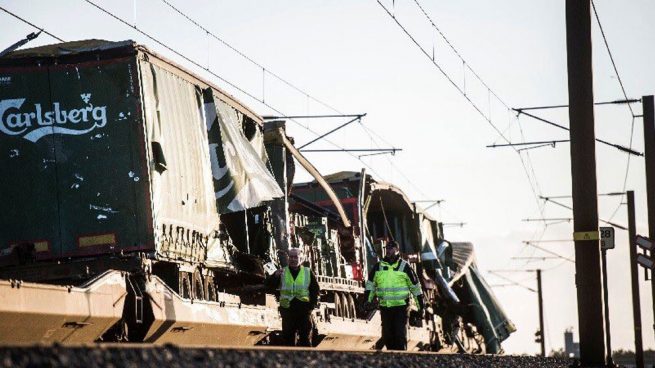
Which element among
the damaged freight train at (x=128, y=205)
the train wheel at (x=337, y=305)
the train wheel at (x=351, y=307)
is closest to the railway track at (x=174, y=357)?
the damaged freight train at (x=128, y=205)

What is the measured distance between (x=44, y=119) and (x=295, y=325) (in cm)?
407

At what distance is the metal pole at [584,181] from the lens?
17531 mm

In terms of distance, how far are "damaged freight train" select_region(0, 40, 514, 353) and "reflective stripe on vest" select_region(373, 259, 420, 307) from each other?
2.04m

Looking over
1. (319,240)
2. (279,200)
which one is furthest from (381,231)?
(279,200)

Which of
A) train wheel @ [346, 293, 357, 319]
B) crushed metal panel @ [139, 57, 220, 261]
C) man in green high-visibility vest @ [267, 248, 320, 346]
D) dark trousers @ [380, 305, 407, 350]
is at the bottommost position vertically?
train wheel @ [346, 293, 357, 319]

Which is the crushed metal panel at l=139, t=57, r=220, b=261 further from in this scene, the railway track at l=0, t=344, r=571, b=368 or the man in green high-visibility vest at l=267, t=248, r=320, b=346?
the railway track at l=0, t=344, r=571, b=368

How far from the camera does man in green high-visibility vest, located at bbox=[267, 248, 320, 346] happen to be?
1617 centimetres

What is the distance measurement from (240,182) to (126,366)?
11.2 metres

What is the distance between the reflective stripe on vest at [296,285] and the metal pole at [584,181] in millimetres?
4014

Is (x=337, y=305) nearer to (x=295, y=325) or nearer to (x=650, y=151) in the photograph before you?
(x=295, y=325)

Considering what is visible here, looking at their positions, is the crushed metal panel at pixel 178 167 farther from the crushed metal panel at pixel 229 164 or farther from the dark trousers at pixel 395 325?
the dark trousers at pixel 395 325

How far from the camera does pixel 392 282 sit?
17.0 m

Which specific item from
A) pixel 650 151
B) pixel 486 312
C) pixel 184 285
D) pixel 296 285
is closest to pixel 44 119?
pixel 184 285

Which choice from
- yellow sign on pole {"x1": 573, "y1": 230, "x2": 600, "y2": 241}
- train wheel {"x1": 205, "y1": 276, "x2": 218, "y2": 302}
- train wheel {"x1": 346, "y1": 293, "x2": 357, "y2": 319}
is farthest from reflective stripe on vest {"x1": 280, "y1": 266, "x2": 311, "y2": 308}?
train wheel {"x1": 346, "y1": 293, "x2": 357, "y2": 319}
